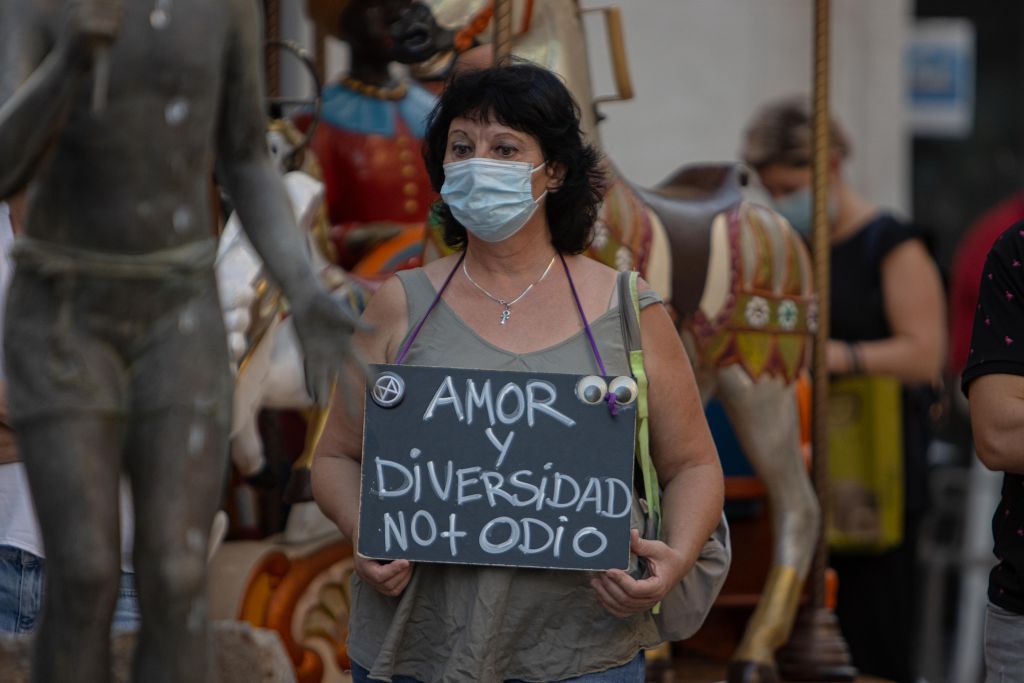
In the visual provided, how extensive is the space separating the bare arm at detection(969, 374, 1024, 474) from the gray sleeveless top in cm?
64

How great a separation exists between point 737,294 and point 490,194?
214 centimetres

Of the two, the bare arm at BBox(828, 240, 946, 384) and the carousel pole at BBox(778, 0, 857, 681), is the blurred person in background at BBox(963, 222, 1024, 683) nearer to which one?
the carousel pole at BBox(778, 0, 857, 681)

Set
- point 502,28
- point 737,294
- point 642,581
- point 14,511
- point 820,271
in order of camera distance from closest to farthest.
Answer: point 642,581 → point 14,511 → point 502,28 → point 737,294 → point 820,271

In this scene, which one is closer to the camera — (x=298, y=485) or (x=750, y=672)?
(x=298, y=485)

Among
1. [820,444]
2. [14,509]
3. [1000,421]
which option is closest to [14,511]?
[14,509]

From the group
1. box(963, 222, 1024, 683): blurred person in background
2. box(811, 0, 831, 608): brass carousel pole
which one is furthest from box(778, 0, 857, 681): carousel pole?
box(963, 222, 1024, 683): blurred person in background

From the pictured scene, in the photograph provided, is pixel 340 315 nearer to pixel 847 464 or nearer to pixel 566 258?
pixel 566 258

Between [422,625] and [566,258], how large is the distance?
709mm

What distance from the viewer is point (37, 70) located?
235cm

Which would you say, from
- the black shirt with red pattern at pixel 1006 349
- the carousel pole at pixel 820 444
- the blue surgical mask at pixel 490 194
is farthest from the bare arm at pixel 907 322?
the blue surgical mask at pixel 490 194

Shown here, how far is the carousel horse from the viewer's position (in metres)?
4.88

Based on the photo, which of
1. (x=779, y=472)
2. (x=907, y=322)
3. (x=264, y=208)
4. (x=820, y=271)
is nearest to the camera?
(x=264, y=208)

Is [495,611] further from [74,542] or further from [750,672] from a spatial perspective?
[750,672]

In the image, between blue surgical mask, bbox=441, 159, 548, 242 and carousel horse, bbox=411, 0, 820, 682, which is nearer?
blue surgical mask, bbox=441, 159, 548, 242
